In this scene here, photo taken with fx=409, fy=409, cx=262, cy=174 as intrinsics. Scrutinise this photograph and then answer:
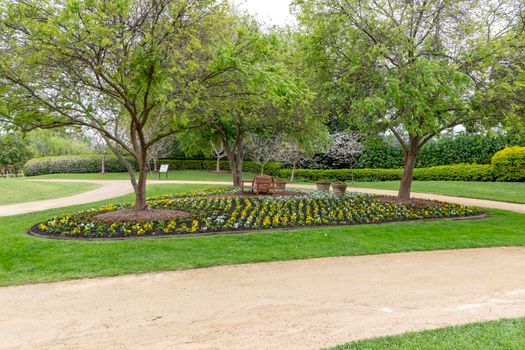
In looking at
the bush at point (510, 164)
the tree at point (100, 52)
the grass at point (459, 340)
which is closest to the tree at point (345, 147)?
the bush at point (510, 164)

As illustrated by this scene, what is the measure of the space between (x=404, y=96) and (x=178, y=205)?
20.8 feet

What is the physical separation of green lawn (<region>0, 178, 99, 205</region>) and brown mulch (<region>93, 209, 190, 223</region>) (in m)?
6.61

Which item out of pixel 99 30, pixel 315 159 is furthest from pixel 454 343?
pixel 315 159

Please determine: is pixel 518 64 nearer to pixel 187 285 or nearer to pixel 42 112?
pixel 187 285

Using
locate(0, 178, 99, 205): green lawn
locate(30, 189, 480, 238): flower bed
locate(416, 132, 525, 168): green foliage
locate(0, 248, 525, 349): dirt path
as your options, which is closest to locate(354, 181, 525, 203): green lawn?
locate(416, 132, 525, 168): green foliage

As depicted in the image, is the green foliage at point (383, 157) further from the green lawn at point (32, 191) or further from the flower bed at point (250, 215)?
the green lawn at point (32, 191)

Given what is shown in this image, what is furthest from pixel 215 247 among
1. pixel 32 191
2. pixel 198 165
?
pixel 198 165

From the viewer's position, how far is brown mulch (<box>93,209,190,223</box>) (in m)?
8.81

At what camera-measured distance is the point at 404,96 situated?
835cm

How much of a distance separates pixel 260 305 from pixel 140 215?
540 centimetres

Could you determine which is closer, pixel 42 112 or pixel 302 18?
pixel 42 112

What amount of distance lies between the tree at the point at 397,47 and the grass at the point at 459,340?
5.85m

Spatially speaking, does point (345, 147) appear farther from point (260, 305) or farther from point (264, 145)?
point (260, 305)

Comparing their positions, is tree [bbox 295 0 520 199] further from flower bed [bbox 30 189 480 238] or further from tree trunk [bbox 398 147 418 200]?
flower bed [bbox 30 189 480 238]
